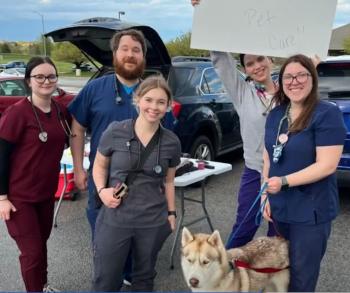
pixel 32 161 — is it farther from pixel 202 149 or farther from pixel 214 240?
pixel 202 149

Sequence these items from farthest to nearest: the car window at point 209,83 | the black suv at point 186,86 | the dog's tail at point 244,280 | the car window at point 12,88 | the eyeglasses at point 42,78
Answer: the car window at point 12,88 → the car window at point 209,83 → the black suv at point 186,86 → the eyeglasses at point 42,78 → the dog's tail at point 244,280

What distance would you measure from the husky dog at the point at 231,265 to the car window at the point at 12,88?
8.33 m

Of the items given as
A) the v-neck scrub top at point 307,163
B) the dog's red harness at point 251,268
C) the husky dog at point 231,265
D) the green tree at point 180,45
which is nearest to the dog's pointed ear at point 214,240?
the husky dog at point 231,265

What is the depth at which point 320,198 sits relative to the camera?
254 cm

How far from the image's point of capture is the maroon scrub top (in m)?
2.95

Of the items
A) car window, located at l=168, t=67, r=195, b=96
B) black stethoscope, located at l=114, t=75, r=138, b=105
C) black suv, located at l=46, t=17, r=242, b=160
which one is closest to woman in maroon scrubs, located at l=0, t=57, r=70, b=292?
black stethoscope, located at l=114, t=75, r=138, b=105

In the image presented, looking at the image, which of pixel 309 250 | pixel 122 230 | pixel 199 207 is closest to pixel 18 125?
pixel 122 230

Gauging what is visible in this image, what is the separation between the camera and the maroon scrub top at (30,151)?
2953 mm

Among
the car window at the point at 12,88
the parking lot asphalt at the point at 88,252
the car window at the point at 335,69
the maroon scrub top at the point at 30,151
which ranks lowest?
the parking lot asphalt at the point at 88,252

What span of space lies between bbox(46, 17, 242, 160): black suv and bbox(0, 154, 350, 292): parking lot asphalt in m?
0.94

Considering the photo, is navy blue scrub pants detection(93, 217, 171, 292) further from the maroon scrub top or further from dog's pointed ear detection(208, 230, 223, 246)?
the maroon scrub top

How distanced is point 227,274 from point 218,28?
160 cm

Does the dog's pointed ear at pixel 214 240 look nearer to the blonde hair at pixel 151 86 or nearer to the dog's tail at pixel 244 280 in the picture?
the dog's tail at pixel 244 280

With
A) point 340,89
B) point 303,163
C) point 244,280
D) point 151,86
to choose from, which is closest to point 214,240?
Result: point 244,280
